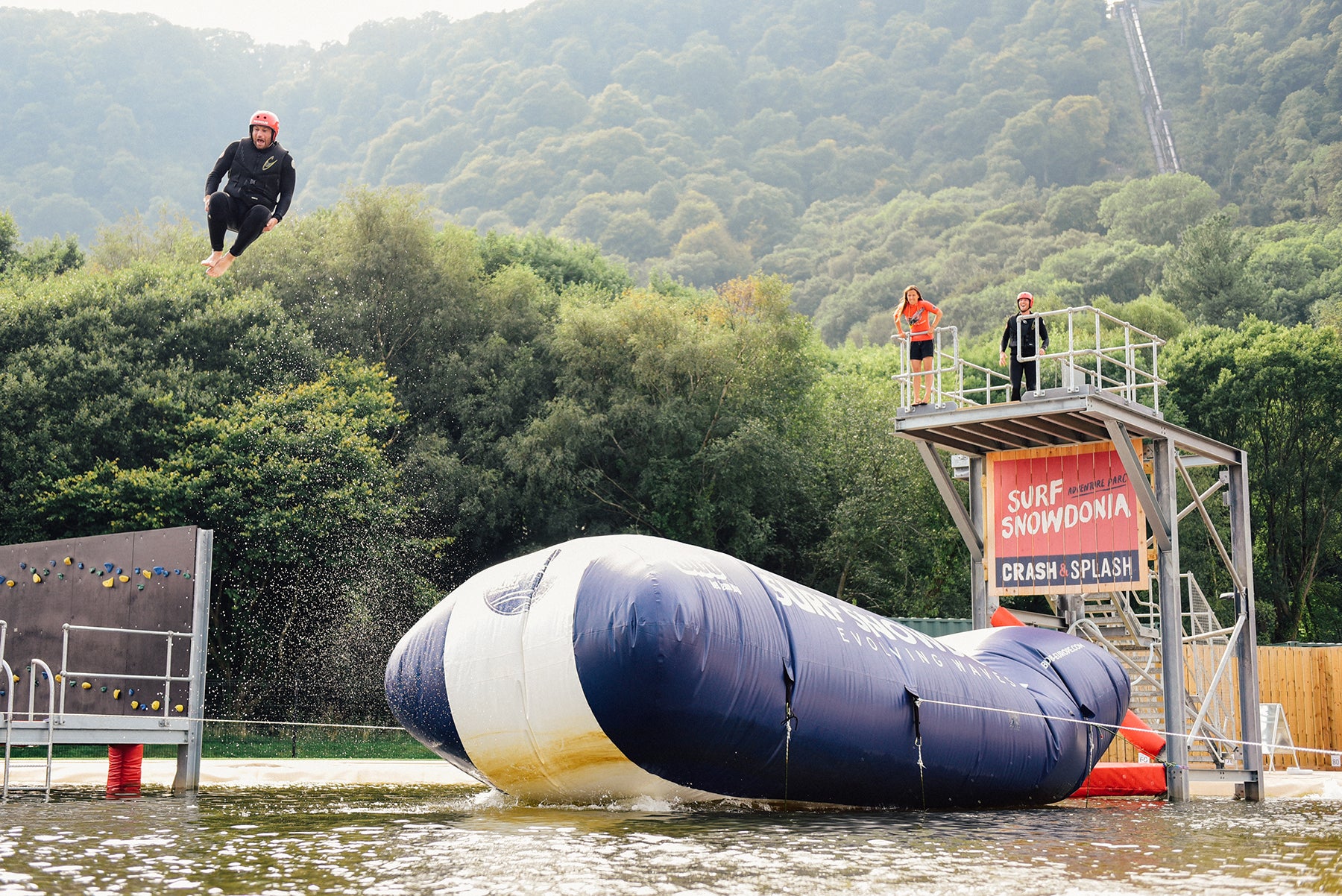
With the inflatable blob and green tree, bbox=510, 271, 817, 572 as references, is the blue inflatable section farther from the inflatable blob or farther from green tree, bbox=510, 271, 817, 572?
green tree, bbox=510, 271, 817, 572

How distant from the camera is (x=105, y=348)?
3441cm

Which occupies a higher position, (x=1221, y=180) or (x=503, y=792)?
(x=1221, y=180)

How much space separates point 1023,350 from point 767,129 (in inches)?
4184

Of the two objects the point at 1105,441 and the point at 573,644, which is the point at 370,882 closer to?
the point at 573,644

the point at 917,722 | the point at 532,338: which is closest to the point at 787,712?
the point at 917,722

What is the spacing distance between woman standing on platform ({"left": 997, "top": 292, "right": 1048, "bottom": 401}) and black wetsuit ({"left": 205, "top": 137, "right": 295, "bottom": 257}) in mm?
11318

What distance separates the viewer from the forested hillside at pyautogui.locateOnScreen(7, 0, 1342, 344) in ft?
303

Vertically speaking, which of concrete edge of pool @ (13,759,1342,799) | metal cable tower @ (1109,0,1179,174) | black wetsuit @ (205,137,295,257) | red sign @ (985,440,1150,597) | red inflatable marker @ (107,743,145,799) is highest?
metal cable tower @ (1109,0,1179,174)

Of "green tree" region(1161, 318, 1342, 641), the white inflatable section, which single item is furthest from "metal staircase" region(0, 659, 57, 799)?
"green tree" region(1161, 318, 1342, 641)

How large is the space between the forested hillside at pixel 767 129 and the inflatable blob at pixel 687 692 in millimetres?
67192

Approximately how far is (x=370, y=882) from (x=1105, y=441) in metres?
15.1

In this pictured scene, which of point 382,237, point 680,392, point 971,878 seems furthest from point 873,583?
point 971,878

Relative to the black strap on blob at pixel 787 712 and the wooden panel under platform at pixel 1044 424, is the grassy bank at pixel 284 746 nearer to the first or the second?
→ the wooden panel under platform at pixel 1044 424

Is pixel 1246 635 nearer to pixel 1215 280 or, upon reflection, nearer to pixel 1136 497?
pixel 1136 497
